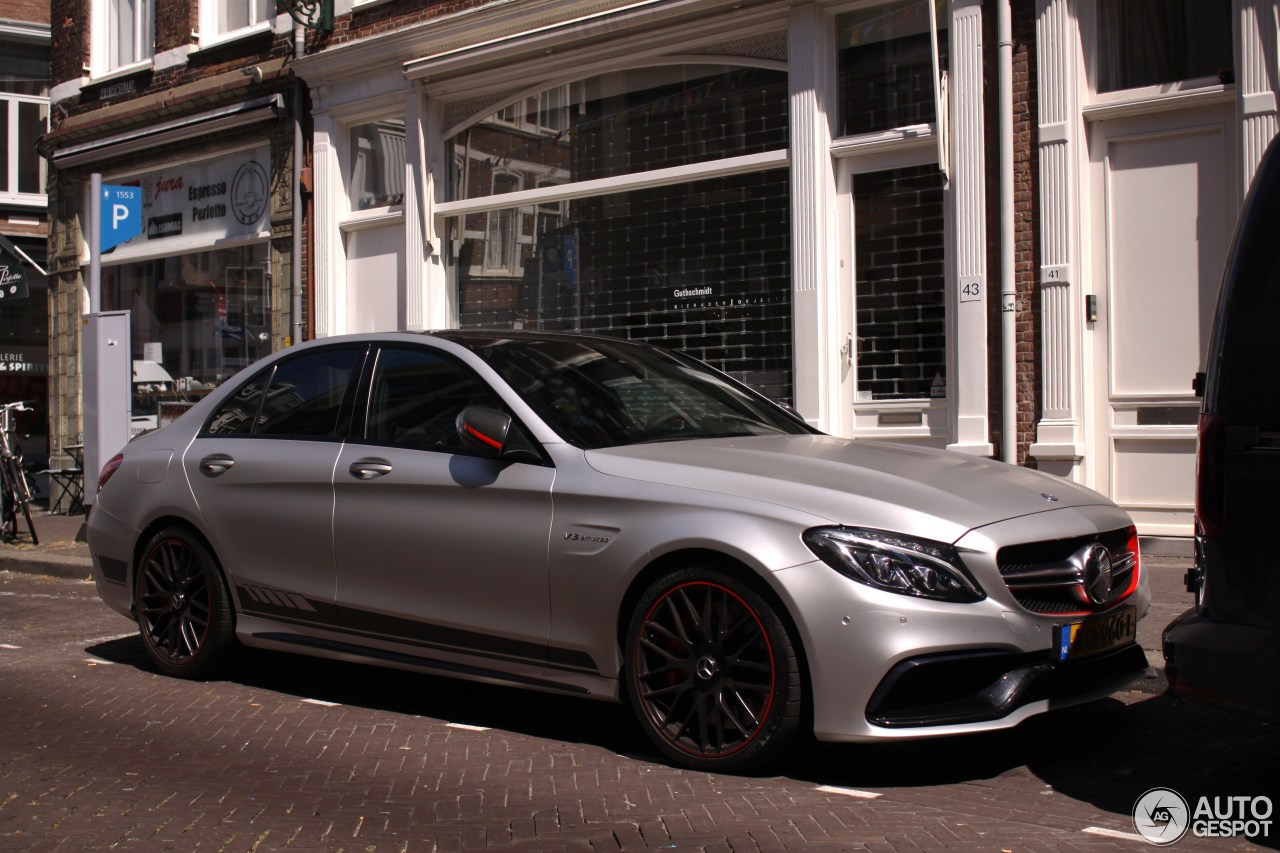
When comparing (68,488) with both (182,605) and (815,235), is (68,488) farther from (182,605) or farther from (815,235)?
(182,605)

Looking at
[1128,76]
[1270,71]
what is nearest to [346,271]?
[1128,76]

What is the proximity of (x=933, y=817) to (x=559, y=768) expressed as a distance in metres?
1.41

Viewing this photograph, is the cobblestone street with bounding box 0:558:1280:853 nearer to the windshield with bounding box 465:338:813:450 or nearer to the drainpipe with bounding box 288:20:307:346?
the windshield with bounding box 465:338:813:450

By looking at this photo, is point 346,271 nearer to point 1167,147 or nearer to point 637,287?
point 637,287

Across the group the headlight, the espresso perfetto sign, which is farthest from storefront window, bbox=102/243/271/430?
the headlight

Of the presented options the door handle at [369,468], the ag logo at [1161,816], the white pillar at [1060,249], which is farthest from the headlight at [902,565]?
the white pillar at [1060,249]

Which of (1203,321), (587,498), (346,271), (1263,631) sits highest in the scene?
(346,271)

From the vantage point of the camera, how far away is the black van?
147 inches

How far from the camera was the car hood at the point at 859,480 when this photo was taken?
4453 millimetres

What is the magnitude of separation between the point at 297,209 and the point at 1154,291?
10.2 meters

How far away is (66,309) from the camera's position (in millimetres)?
19750

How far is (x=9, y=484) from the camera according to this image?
12672 millimetres

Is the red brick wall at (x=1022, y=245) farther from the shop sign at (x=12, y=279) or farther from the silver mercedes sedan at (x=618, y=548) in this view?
the shop sign at (x=12, y=279)

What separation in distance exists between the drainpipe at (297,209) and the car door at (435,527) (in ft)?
34.1
